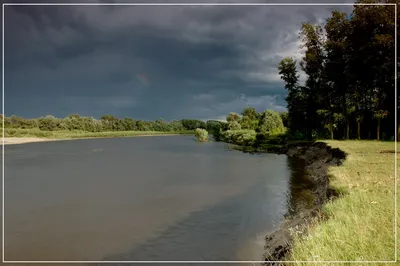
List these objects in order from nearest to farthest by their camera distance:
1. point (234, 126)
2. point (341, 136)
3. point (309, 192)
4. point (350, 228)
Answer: point (350, 228) → point (309, 192) → point (341, 136) → point (234, 126)

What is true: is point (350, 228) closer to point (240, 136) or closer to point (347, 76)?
point (347, 76)

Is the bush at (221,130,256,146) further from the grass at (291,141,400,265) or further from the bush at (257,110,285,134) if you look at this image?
the grass at (291,141,400,265)

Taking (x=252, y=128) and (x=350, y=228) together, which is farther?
(x=252, y=128)

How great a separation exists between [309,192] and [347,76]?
1666cm

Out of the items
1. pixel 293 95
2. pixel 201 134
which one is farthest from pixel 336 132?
pixel 201 134

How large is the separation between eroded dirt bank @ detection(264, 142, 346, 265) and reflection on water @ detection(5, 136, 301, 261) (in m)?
0.63

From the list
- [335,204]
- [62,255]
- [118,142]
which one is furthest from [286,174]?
[118,142]

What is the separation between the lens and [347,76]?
2873cm

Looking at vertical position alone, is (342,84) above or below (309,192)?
above

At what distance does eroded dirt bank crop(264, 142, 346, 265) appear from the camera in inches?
329

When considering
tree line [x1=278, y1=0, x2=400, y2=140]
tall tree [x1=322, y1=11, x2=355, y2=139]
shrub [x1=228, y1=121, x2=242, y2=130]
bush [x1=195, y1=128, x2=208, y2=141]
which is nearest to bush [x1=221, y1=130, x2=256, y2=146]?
shrub [x1=228, y1=121, x2=242, y2=130]

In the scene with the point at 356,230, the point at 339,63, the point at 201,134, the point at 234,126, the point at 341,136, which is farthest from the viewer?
the point at 234,126

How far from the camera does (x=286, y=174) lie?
22.9 meters

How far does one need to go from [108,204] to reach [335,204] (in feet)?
34.9
